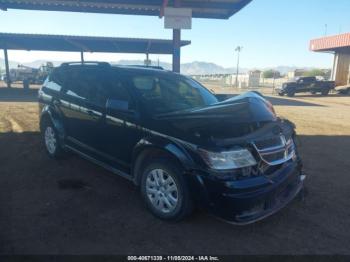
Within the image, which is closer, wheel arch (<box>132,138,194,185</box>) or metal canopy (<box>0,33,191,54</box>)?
wheel arch (<box>132,138,194,185</box>)

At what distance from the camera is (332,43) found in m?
33.5

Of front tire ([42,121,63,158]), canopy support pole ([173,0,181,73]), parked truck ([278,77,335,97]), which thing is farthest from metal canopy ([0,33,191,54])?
front tire ([42,121,63,158])

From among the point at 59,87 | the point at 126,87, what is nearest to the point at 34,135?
the point at 59,87

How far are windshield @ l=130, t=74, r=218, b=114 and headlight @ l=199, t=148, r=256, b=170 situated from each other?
107 centimetres

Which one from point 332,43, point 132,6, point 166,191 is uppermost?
point 132,6

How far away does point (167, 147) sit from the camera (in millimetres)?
3461

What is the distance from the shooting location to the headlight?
124 inches

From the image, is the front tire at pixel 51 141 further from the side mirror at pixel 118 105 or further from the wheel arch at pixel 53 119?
the side mirror at pixel 118 105

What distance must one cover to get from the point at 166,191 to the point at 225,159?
0.89m

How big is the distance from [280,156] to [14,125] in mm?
8321

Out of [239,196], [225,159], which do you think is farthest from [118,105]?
[239,196]

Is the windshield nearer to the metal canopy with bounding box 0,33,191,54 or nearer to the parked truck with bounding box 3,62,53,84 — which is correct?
the metal canopy with bounding box 0,33,191,54

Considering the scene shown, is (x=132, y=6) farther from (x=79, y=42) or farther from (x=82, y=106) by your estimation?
(x=82, y=106)

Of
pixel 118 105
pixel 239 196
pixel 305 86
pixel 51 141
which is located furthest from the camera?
pixel 305 86
